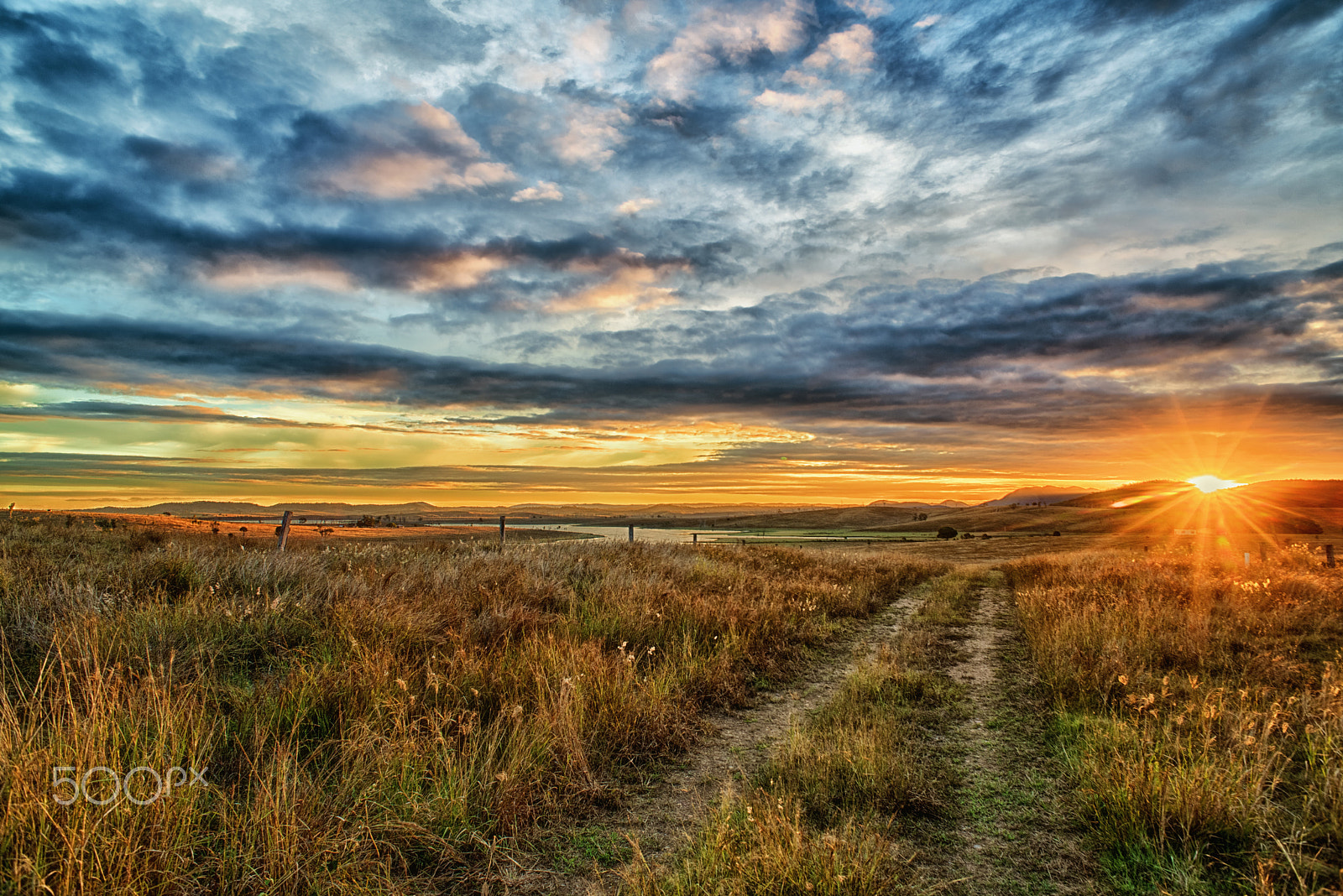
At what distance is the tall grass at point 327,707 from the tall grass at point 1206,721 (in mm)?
3720

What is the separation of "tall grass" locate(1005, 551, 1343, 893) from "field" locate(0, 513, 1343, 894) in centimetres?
3

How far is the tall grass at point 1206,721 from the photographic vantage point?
3.97 metres

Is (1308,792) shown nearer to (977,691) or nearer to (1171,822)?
(1171,822)

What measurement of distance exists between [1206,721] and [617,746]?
5392mm

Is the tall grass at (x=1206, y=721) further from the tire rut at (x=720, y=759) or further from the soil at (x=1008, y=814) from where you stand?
the tire rut at (x=720, y=759)

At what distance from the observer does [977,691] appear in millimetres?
8125

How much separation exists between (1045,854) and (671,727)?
3.29 m

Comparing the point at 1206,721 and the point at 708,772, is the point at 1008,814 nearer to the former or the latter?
the point at 1206,721

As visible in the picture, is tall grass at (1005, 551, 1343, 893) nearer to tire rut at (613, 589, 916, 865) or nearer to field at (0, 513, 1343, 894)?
field at (0, 513, 1343, 894)

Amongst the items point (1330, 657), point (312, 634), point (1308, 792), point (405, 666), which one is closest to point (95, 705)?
point (405, 666)

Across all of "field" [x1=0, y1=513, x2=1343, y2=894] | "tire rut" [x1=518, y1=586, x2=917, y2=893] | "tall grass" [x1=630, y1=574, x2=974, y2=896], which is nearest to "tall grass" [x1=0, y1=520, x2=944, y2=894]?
"field" [x1=0, y1=513, x2=1343, y2=894]

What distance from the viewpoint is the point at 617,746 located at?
580cm

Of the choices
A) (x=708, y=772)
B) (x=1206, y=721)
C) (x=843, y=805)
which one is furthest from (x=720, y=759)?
(x=1206, y=721)

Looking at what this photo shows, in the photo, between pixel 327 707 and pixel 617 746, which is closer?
pixel 327 707
